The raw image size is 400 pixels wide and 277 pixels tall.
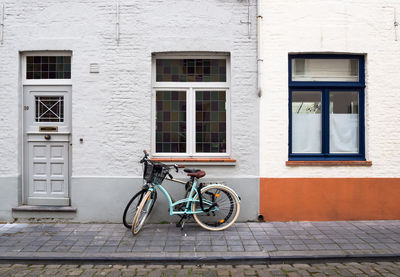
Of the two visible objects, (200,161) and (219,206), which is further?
(200,161)

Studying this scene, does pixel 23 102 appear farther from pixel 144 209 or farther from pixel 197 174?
pixel 197 174

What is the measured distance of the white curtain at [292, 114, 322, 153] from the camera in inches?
258

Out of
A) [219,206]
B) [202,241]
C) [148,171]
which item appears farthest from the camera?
[219,206]

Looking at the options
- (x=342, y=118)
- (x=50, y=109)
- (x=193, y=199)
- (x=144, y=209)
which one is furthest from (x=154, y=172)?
(x=342, y=118)

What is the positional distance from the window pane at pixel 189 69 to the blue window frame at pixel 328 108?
59.3 inches

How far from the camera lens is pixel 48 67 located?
650 cm

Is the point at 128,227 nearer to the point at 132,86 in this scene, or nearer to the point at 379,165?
the point at 132,86

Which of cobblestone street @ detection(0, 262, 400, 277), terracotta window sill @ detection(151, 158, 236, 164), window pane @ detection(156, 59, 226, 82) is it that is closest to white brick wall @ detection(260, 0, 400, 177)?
terracotta window sill @ detection(151, 158, 236, 164)

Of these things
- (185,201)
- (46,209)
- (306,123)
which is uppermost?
(306,123)

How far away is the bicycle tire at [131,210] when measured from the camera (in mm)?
5598

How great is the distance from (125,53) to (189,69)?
51.5 inches

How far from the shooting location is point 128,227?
5.65m

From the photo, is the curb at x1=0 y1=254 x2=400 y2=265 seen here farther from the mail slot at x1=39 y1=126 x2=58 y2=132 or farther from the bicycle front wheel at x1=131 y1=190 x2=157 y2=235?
the mail slot at x1=39 y1=126 x2=58 y2=132

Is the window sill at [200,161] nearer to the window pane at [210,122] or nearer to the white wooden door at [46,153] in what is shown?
the window pane at [210,122]
